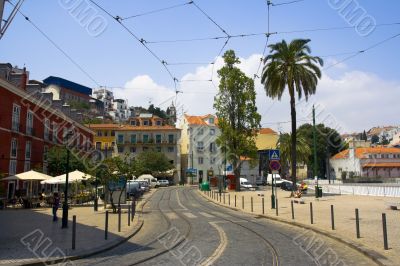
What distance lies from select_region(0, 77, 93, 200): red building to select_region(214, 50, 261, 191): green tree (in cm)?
1968

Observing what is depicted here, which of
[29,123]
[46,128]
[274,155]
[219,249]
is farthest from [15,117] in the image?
[219,249]

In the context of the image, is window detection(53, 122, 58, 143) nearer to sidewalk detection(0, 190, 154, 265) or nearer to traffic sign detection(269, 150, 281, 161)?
sidewalk detection(0, 190, 154, 265)

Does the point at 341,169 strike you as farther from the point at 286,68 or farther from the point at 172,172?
the point at 286,68

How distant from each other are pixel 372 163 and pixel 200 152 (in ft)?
128

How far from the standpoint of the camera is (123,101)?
193 meters

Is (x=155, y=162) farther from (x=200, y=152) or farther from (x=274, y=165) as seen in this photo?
(x=274, y=165)

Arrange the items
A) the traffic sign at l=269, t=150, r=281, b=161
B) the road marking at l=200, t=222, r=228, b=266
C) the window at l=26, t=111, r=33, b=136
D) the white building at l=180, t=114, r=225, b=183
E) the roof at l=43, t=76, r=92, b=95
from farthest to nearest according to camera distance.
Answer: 1. the roof at l=43, t=76, r=92, b=95
2. the white building at l=180, t=114, r=225, b=183
3. the window at l=26, t=111, r=33, b=136
4. the traffic sign at l=269, t=150, r=281, b=161
5. the road marking at l=200, t=222, r=228, b=266

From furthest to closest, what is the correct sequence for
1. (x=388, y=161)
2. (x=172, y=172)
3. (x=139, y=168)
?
(x=388, y=161), (x=172, y=172), (x=139, y=168)

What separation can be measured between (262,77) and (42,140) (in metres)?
24.5

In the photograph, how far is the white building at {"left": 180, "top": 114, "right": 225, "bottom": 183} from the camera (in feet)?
296

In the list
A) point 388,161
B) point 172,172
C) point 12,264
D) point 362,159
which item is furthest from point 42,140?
point 388,161

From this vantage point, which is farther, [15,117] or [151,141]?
[151,141]

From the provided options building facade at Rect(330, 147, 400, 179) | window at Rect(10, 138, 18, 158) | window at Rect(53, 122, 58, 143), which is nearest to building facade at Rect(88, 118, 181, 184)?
building facade at Rect(330, 147, 400, 179)

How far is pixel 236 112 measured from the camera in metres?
52.1
